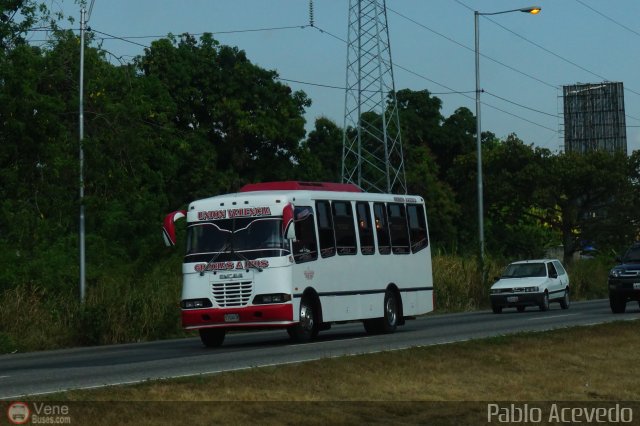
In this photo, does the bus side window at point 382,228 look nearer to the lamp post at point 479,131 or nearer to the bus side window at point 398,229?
the bus side window at point 398,229

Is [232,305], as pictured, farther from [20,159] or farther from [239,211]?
[20,159]

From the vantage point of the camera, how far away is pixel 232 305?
82.1 ft

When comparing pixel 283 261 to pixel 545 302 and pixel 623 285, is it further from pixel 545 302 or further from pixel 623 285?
pixel 545 302

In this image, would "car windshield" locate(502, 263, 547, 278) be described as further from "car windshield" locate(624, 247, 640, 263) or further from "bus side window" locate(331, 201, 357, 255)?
"bus side window" locate(331, 201, 357, 255)

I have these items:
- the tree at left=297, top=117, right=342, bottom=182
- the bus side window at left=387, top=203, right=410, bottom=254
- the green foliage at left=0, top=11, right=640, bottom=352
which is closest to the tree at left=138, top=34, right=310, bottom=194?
the green foliage at left=0, top=11, right=640, bottom=352

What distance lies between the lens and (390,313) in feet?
95.3

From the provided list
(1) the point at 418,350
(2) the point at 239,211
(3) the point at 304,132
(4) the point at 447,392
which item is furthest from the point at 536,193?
(4) the point at 447,392

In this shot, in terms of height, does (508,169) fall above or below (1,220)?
above

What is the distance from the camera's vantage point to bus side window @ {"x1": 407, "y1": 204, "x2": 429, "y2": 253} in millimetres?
30516

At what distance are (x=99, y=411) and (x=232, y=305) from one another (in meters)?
12.6

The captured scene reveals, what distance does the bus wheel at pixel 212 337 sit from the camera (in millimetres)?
26109

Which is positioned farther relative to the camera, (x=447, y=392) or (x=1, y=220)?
(x=1, y=220)

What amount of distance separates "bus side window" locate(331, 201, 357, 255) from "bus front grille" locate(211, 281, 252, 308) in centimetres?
279

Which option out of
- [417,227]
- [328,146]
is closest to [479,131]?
[417,227]
